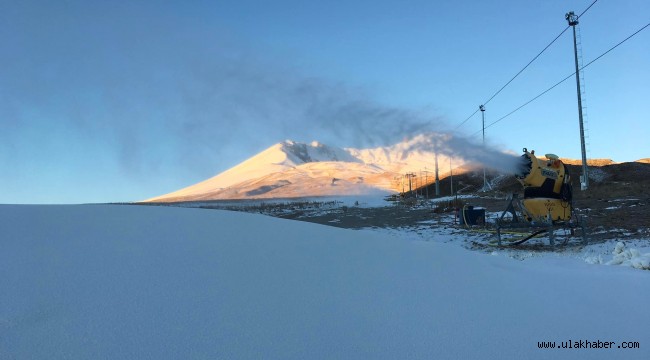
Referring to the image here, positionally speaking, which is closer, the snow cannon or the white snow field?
the white snow field

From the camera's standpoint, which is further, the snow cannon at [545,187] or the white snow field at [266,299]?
the snow cannon at [545,187]

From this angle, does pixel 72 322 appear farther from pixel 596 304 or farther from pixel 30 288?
pixel 596 304

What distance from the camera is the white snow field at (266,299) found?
233 centimetres

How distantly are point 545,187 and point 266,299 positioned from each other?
13.7 metres

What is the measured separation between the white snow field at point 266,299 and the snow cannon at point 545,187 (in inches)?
396

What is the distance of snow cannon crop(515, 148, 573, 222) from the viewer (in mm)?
13797

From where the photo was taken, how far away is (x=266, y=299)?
2.84 metres

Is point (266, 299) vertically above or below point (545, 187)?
below

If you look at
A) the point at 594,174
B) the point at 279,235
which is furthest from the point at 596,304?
the point at 594,174

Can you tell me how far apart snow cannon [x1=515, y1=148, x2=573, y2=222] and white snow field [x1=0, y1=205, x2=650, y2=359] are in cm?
1005

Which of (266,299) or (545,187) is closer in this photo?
(266,299)

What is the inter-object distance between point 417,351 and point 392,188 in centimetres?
8356

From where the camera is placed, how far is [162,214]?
4.72 metres

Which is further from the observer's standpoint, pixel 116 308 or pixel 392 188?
pixel 392 188
